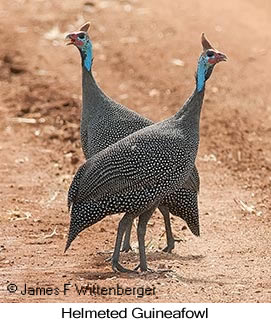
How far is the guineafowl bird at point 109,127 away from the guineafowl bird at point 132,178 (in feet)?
1.77

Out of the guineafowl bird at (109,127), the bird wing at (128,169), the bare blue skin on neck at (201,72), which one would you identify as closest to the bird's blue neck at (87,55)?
the guineafowl bird at (109,127)

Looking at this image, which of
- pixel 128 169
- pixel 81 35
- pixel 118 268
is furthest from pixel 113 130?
pixel 118 268

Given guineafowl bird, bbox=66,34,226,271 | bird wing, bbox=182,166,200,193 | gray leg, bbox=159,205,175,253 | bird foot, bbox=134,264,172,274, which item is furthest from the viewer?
gray leg, bbox=159,205,175,253

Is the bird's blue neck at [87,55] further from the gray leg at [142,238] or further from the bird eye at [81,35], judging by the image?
the gray leg at [142,238]

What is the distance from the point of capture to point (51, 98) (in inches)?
492

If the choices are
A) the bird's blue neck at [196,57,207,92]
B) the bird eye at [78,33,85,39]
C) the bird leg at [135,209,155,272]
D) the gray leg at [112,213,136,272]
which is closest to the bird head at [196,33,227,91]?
the bird's blue neck at [196,57,207,92]

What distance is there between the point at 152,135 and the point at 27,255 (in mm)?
1211

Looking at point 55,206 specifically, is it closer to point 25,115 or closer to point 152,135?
point 152,135

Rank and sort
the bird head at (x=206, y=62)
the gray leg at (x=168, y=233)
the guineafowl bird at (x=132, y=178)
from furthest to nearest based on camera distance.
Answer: the gray leg at (x=168, y=233) < the bird head at (x=206, y=62) < the guineafowl bird at (x=132, y=178)

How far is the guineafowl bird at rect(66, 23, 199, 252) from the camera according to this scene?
791cm

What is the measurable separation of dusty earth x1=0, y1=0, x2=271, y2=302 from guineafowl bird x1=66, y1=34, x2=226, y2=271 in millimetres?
355

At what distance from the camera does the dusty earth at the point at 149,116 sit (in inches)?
288

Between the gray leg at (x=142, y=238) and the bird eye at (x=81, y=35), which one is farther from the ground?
the bird eye at (x=81, y=35)

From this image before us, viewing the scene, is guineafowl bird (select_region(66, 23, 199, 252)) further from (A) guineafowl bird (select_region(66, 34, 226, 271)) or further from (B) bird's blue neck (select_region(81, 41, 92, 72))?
(A) guineafowl bird (select_region(66, 34, 226, 271))
